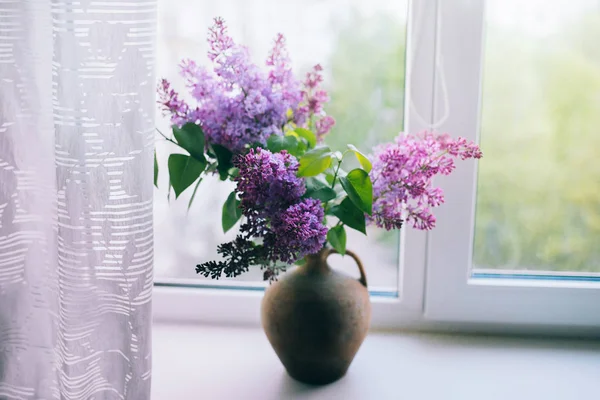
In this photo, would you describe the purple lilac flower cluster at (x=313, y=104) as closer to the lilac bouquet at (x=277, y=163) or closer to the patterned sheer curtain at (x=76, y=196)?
the lilac bouquet at (x=277, y=163)

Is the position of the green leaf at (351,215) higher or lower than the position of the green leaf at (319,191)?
lower

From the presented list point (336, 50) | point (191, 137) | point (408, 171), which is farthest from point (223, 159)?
point (336, 50)

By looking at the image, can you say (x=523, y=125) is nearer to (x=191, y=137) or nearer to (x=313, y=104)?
(x=313, y=104)

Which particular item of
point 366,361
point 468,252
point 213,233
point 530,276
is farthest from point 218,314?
point 530,276

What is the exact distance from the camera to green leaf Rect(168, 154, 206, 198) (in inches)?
42.9

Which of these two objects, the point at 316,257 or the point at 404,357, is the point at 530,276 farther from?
the point at 316,257

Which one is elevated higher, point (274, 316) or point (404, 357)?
point (274, 316)

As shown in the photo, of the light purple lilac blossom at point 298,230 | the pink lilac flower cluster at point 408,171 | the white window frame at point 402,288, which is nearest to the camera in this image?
the light purple lilac blossom at point 298,230

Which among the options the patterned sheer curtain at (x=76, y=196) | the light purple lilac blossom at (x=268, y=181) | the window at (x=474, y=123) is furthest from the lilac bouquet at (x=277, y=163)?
the window at (x=474, y=123)

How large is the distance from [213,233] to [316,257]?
373 millimetres

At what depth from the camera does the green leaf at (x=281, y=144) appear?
1051 millimetres

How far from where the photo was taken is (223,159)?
3.61 feet

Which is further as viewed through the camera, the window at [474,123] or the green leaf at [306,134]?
the window at [474,123]

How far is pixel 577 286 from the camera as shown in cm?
136
